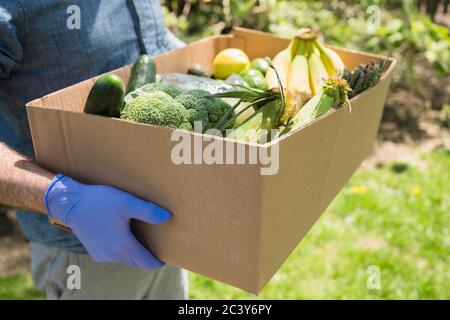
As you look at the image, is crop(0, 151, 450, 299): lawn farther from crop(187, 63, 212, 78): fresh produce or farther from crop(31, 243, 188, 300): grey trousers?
crop(187, 63, 212, 78): fresh produce

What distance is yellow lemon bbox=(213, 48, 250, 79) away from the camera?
1.56 meters

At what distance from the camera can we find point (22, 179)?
1.21 metres

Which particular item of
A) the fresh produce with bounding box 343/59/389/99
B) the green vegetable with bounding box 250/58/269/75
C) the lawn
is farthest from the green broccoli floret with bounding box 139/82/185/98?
the lawn

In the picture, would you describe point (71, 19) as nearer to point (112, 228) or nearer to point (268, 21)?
point (112, 228)

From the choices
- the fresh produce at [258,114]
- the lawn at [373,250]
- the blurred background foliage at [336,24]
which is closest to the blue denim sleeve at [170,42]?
the fresh produce at [258,114]

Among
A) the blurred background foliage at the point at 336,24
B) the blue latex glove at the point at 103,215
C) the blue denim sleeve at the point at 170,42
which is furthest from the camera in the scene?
the blurred background foliage at the point at 336,24

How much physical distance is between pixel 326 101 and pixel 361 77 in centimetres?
20

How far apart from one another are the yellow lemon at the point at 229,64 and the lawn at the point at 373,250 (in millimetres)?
1216

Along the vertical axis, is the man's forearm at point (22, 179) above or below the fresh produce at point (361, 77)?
below

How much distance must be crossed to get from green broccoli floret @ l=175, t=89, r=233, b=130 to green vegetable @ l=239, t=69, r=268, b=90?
0.21 meters

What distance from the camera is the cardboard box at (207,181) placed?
100 centimetres

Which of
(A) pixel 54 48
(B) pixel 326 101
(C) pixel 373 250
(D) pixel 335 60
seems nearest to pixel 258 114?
(B) pixel 326 101

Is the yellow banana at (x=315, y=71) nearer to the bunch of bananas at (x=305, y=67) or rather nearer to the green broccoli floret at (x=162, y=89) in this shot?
the bunch of bananas at (x=305, y=67)
